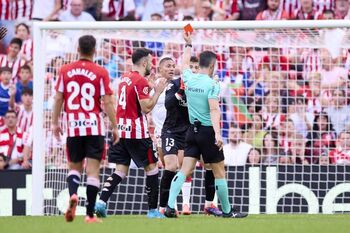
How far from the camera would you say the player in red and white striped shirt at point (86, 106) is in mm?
11969

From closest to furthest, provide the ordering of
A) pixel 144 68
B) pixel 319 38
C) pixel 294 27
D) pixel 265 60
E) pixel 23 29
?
pixel 144 68
pixel 294 27
pixel 319 38
pixel 265 60
pixel 23 29

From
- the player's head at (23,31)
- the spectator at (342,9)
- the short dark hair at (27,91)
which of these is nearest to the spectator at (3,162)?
the short dark hair at (27,91)

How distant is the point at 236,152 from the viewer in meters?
17.6

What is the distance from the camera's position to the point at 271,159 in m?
17.5

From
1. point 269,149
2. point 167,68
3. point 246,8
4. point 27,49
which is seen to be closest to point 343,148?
point 269,149

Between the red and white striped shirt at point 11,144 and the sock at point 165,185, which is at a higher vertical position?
the red and white striped shirt at point 11,144

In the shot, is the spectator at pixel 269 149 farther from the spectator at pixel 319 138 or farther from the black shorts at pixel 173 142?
the black shorts at pixel 173 142

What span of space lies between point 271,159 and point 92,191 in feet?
19.6

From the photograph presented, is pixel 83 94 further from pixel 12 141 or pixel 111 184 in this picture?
pixel 12 141

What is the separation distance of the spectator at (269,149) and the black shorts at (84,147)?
19.0 feet

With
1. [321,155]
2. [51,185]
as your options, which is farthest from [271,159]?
[51,185]

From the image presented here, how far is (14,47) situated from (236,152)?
5.66 meters

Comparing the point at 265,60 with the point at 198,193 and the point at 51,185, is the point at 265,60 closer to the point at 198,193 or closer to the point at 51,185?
the point at 198,193

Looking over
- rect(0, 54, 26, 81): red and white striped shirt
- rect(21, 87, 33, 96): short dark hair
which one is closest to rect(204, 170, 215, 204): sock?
rect(21, 87, 33, 96): short dark hair
